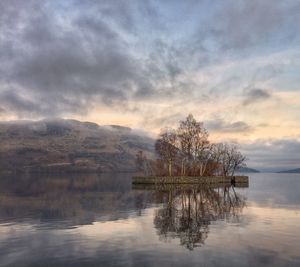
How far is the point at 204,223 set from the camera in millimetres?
39250

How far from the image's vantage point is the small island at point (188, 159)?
415ft

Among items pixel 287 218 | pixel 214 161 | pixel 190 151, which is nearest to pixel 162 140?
pixel 190 151

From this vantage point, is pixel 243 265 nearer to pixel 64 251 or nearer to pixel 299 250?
pixel 299 250

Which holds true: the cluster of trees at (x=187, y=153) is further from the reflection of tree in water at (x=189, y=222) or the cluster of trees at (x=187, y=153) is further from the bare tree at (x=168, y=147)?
the reflection of tree in water at (x=189, y=222)

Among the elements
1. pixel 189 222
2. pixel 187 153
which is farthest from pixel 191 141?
pixel 189 222

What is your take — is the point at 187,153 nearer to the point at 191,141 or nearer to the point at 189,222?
the point at 191,141

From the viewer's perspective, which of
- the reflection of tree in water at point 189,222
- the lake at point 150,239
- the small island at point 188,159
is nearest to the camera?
the lake at point 150,239

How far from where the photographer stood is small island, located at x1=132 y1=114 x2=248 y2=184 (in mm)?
126500

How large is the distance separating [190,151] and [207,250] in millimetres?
108196

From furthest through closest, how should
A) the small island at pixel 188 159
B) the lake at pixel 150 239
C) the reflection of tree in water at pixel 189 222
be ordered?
1. the small island at pixel 188 159
2. the reflection of tree in water at pixel 189 222
3. the lake at pixel 150 239

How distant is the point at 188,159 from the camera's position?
136 meters

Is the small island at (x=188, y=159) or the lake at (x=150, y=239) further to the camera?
the small island at (x=188, y=159)

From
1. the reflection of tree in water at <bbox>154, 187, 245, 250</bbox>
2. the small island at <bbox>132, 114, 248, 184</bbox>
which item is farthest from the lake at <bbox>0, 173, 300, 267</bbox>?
the small island at <bbox>132, 114, 248, 184</bbox>

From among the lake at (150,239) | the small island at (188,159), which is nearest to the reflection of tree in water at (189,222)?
the lake at (150,239)
